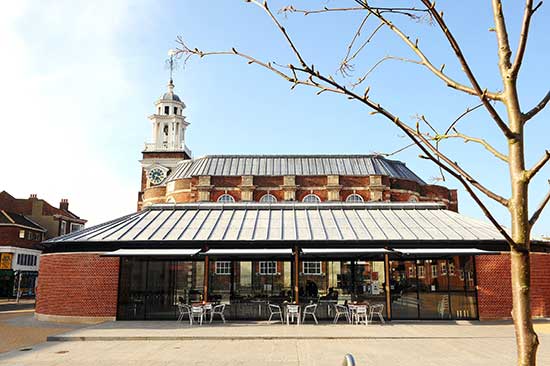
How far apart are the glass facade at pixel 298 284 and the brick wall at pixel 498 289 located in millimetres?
322

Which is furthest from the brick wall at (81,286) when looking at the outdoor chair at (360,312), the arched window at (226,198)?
the arched window at (226,198)

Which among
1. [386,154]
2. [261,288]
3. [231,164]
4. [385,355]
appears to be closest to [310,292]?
[261,288]

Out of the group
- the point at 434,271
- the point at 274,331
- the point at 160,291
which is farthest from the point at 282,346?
the point at 434,271

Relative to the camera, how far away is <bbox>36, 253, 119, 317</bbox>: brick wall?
17.3m

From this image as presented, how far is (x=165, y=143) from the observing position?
176 ft

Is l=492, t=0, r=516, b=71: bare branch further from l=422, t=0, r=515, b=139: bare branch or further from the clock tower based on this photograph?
the clock tower

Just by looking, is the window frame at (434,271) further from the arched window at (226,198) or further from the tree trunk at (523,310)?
the arched window at (226,198)

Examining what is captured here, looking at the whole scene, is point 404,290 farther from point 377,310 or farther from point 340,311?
point 340,311

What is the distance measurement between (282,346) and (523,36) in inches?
429

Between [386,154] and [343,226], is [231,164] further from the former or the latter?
[386,154]

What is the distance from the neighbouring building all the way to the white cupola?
41.2 feet

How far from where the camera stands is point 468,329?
48.4 ft

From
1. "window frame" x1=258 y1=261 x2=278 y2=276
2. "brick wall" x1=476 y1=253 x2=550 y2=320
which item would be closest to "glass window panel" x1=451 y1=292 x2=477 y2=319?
"brick wall" x1=476 y1=253 x2=550 y2=320

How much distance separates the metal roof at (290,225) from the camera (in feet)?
57.0
